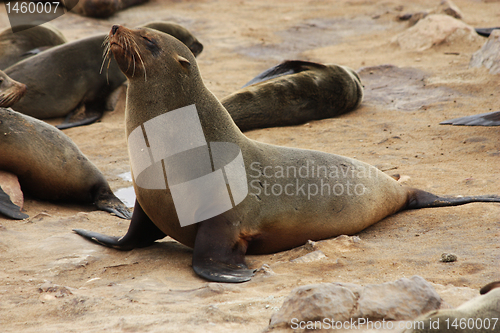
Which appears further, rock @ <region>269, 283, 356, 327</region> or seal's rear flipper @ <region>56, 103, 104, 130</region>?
seal's rear flipper @ <region>56, 103, 104, 130</region>

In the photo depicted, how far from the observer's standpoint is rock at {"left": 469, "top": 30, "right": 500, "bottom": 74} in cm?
822

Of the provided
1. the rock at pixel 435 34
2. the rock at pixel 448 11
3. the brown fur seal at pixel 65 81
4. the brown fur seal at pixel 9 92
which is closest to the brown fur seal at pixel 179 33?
the brown fur seal at pixel 65 81

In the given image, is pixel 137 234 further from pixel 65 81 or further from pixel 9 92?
pixel 65 81

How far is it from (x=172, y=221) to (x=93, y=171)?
7.33 ft

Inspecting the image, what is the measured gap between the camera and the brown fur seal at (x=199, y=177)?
3234 mm

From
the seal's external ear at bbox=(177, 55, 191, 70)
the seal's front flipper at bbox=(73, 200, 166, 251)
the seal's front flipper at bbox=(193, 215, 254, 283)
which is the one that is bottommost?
the seal's front flipper at bbox=(73, 200, 166, 251)

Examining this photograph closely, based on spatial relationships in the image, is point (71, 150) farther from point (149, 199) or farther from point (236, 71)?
point (236, 71)

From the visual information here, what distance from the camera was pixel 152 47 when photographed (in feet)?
11.0

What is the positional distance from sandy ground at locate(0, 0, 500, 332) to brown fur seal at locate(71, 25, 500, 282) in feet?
0.59

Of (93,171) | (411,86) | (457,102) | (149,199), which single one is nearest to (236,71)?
(411,86)

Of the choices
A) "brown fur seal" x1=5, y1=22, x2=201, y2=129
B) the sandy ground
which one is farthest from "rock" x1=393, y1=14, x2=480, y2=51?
"brown fur seal" x1=5, y1=22, x2=201, y2=129

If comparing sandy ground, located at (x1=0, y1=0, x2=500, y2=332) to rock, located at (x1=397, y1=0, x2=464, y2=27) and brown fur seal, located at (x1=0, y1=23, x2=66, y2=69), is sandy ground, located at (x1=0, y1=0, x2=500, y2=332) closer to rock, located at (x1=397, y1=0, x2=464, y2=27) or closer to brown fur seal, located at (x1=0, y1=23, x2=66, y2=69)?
brown fur seal, located at (x1=0, y1=23, x2=66, y2=69)

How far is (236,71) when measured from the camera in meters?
10.2

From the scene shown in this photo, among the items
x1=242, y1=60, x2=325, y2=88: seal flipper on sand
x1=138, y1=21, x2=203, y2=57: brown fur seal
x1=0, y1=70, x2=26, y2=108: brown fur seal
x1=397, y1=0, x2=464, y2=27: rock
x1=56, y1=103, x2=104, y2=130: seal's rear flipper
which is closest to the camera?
x1=0, y1=70, x2=26, y2=108: brown fur seal
